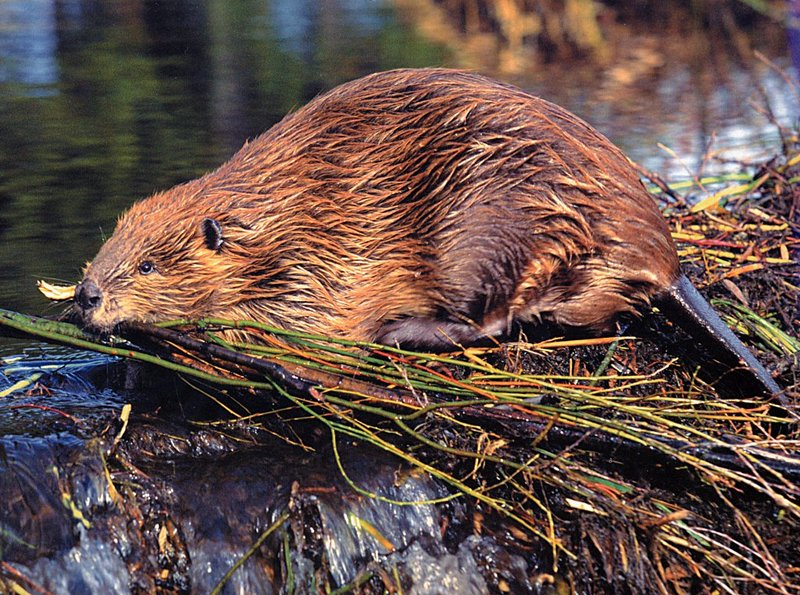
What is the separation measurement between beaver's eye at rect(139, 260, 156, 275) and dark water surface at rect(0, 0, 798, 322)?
0.94 m

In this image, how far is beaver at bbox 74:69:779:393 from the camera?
282 cm

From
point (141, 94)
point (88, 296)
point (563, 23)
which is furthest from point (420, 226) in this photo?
point (563, 23)

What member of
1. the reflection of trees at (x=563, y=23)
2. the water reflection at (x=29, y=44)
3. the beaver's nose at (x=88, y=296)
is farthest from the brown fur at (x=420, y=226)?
the reflection of trees at (x=563, y=23)

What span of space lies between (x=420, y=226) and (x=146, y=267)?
2.29 ft

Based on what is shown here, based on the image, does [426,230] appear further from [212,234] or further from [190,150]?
[190,150]

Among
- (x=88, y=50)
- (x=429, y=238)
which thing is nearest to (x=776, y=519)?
(x=429, y=238)

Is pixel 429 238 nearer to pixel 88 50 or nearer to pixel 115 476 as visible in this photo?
pixel 115 476

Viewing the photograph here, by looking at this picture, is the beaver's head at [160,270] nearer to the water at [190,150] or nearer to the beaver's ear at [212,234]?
the beaver's ear at [212,234]

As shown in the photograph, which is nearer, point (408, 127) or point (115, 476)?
point (115, 476)

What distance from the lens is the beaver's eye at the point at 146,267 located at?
108 inches

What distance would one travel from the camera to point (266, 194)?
2.87m

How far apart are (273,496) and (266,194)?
2.69ft

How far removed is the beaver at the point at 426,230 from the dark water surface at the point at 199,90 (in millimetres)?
994

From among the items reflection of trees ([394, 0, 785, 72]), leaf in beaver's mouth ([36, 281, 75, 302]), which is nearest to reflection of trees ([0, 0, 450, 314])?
reflection of trees ([394, 0, 785, 72])
